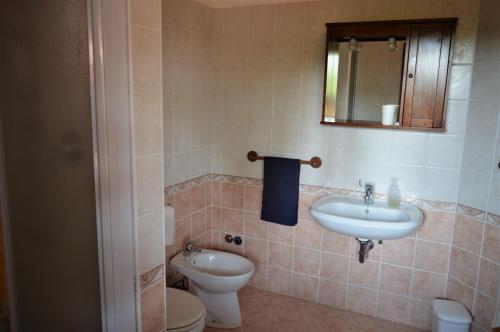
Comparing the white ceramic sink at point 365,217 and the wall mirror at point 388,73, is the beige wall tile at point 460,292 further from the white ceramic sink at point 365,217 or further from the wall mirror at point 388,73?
the wall mirror at point 388,73

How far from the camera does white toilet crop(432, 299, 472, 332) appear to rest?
232cm

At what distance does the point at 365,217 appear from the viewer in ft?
8.52

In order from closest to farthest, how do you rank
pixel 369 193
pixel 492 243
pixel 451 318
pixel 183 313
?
pixel 183 313, pixel 492 243, pixel 451 318, pixel 369 193

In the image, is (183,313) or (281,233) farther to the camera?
(281,233)

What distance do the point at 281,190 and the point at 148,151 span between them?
170cm

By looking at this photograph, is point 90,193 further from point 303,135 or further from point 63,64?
point 303,135

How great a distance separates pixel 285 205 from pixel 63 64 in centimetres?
199

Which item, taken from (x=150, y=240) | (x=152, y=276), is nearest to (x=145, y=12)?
(x=150, y=240)

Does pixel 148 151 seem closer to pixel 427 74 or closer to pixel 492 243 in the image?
pixel 427 74

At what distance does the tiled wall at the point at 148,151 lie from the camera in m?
1.23

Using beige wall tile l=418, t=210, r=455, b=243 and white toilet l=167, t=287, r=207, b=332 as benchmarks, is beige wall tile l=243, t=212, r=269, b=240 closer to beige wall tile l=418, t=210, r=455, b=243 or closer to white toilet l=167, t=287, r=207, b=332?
white toilet l=167, t=287, r=207, b=332

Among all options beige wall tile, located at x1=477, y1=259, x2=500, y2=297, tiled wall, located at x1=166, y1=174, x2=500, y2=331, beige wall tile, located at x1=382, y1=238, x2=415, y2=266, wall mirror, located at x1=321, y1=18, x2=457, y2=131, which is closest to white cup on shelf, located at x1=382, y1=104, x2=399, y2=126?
wall mirror, located at x1=321, y1=18, x2=457, y2=131

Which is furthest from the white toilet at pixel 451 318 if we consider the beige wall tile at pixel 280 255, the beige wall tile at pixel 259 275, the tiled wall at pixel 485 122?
the beige wall tile at pixel 259 275

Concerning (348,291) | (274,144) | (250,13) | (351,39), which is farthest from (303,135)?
(348,291)
